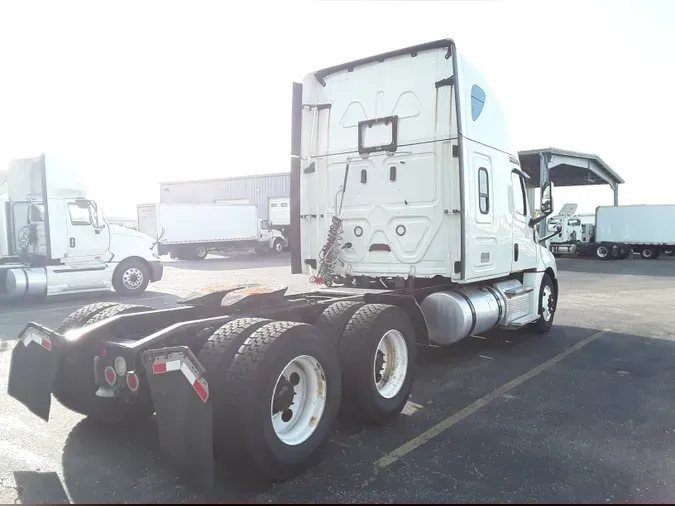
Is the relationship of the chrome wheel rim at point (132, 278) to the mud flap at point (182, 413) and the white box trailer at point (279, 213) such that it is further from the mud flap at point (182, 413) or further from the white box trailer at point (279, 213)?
the white box trailer at point (279, 213)

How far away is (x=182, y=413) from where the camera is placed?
3188 mm

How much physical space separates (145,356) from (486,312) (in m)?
4.80

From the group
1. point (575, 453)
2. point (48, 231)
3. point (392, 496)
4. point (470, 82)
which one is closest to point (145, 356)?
point (392, 496)

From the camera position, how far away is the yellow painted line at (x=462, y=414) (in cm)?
401

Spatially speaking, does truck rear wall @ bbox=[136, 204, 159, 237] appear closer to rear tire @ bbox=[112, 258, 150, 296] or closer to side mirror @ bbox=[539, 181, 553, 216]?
rear tire @ bbox=[112, 258, 150, 296]

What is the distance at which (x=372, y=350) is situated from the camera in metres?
4.54

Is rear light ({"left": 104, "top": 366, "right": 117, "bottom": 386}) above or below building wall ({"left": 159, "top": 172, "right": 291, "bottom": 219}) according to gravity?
below

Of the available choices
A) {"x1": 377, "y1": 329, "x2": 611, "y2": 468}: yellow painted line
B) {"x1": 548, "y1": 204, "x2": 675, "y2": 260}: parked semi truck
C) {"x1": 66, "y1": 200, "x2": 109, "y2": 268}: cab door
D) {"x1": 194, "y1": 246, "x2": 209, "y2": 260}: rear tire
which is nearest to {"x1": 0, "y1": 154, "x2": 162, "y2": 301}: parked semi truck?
{"x1": 66, "y1": 200, "x2": 109, "y2": 268}: cab door

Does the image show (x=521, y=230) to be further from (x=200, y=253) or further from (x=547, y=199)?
(x=200, y=253)

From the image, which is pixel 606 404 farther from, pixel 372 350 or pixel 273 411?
pixel 273 411

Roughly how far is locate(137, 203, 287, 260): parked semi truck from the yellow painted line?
2277 centimetres

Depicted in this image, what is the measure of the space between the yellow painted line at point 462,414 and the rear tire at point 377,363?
15.7 inches

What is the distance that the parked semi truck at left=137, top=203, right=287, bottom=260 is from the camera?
2806 centimetres

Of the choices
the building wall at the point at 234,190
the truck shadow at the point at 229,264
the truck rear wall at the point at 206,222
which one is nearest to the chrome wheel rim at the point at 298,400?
the truck shadow at the point at 229,264
